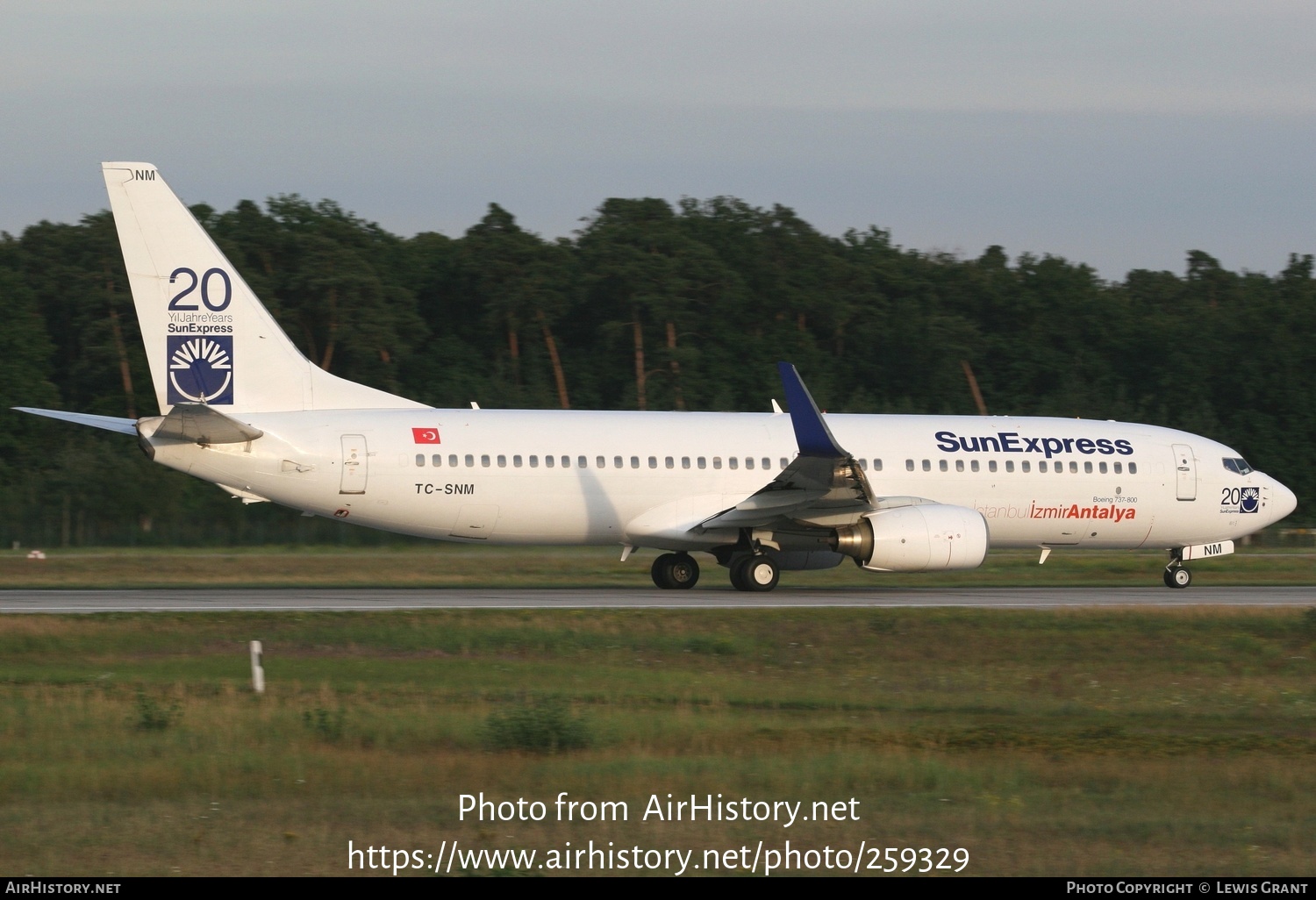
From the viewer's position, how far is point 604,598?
23.9 metres

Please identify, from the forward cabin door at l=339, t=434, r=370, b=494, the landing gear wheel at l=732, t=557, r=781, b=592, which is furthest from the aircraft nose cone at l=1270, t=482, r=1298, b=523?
the forward cabin door at l=339, t=434, r=370, b=494

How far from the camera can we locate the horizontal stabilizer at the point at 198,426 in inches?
874

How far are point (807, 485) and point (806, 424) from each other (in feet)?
3.89

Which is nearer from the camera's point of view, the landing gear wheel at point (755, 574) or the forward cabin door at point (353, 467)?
the forward cabin door at point (353, 467)

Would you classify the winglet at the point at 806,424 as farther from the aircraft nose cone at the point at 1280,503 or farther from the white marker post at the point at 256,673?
the aircraft nose cone at the point at 1280,503

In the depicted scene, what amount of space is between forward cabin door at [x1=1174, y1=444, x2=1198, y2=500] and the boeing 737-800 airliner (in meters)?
1.53

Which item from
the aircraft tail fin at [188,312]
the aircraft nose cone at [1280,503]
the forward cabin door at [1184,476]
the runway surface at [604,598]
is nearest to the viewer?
the runway surface at [604,598]

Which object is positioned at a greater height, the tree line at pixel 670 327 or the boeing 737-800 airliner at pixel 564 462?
the tree line at pixel 670 327

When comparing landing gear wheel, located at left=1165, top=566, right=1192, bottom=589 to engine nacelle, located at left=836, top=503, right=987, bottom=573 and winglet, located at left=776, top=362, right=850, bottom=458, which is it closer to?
engine nacelle, located at left=836, top=503, right=987, bottom=573

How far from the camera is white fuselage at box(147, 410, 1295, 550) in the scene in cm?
2389

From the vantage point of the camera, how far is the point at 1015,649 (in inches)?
736

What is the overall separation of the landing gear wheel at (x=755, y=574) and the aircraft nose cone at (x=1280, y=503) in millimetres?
11102

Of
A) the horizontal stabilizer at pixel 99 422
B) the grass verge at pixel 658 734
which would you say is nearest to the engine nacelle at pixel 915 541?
the grass verge at pixel 658 734
